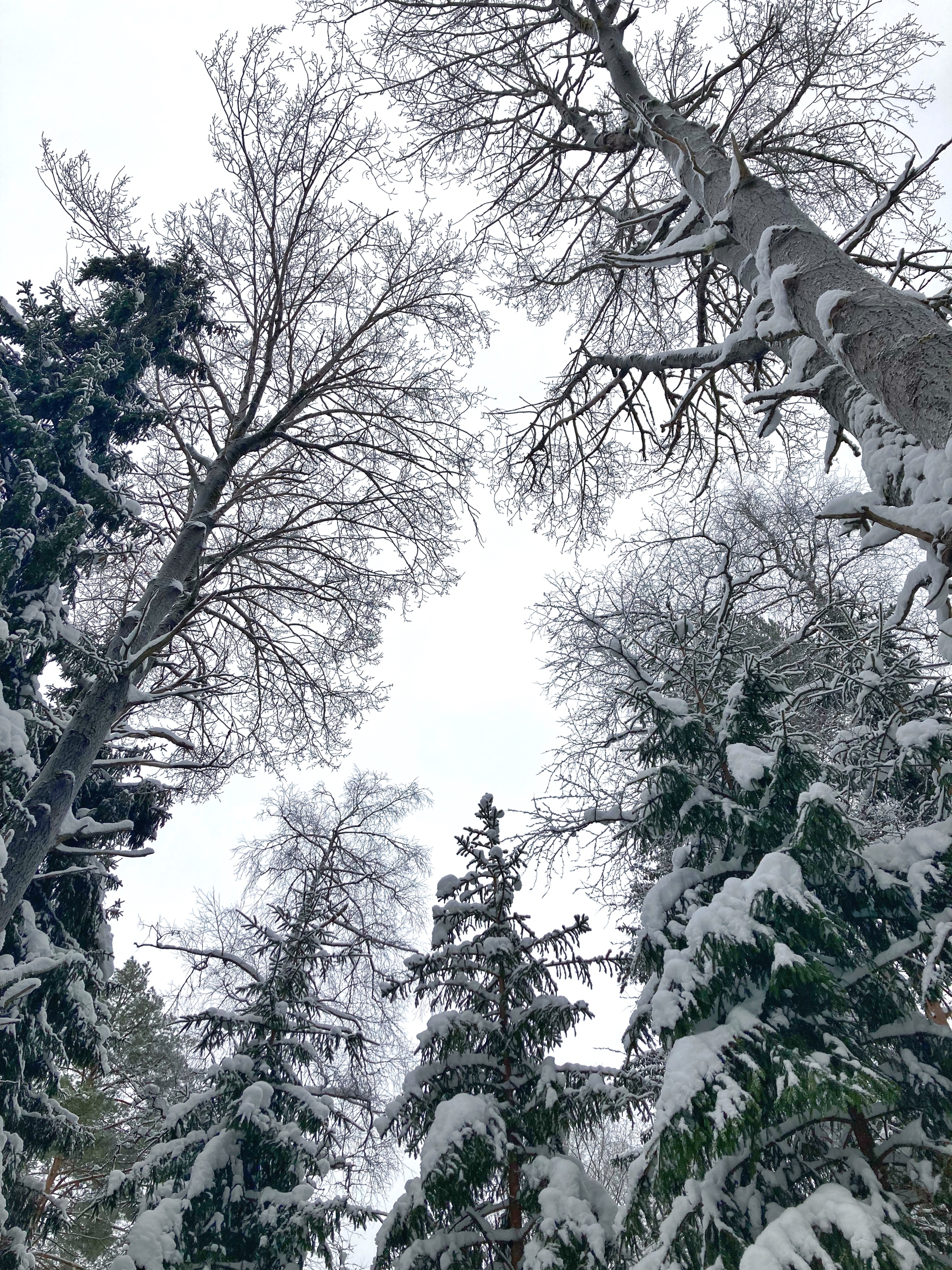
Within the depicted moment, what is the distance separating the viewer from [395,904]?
9.17m

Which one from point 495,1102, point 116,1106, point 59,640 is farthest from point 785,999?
point 116,1106

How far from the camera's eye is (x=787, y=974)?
2754mm

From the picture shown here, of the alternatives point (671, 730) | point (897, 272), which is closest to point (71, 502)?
point (671, 730)

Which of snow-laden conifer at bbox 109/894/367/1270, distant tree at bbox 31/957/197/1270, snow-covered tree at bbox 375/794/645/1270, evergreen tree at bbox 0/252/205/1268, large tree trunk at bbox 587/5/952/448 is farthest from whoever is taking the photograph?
distant tree at bbox 31/957/197/1270

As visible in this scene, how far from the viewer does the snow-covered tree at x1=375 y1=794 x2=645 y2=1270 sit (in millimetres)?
3539

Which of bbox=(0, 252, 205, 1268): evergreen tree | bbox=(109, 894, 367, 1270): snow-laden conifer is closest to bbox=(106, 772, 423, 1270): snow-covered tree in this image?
bbox=(109, 894, 367, 1270): snow-laden conifer

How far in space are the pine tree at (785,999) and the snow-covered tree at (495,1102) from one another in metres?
0.59

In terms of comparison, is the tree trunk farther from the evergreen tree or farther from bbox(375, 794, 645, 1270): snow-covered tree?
bbox(375, 794, 645, 1270): snow-covered tree

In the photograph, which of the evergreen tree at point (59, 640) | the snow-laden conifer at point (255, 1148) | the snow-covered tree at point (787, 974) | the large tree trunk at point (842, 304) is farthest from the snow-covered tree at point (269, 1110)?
the large tree trunk at point (842, 304)

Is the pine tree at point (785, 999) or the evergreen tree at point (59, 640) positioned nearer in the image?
the pine tree at point (785, 999)

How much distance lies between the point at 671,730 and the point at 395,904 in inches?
245

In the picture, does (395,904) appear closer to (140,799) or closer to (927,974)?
(140,799)

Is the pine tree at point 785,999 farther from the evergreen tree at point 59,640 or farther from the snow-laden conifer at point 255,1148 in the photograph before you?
the evergreen tree at point 59,640

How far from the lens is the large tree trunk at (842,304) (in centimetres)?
231
